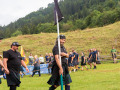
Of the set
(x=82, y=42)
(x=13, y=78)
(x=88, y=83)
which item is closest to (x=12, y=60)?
(x=13, y=78)

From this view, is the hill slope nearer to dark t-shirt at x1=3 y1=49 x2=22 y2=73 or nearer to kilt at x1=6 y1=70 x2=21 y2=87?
dark t-shirt at x1=3 y1=49 x2=22 y2=73

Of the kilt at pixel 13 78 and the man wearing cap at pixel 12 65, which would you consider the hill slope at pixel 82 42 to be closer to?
the man wearing cap at pixel 12 65

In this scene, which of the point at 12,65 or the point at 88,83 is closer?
the point at 12,65

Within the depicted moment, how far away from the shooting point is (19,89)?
1020 cm

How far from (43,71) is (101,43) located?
21977 mm

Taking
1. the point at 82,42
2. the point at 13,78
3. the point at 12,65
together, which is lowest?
the point at 13,78

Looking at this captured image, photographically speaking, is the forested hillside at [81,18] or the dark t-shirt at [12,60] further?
the forested hillside at [81,18]

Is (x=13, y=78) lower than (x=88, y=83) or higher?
higher

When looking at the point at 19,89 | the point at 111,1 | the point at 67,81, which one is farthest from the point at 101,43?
the point at 111,1

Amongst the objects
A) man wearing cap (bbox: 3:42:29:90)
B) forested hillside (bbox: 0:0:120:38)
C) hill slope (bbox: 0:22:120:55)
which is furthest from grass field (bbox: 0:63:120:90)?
forested hillside (bbox: 0:0:120:38)

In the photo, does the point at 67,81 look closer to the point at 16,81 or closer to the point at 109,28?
the point at 16,81

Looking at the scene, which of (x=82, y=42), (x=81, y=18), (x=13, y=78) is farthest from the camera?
(x=81, y=18)

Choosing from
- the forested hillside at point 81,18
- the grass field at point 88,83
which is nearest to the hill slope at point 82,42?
the grass field at point 88,83

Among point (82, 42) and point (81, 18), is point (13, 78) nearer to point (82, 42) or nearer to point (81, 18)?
point (82, 42)
